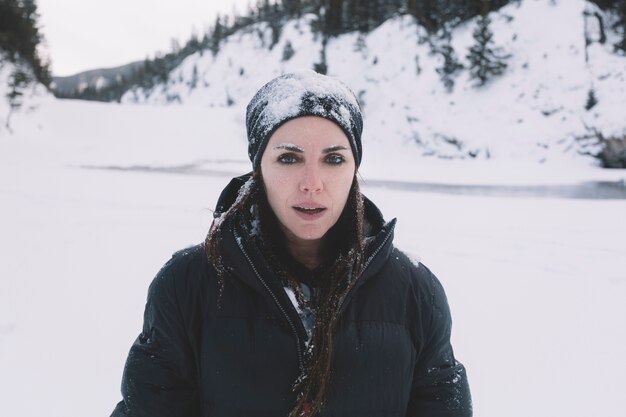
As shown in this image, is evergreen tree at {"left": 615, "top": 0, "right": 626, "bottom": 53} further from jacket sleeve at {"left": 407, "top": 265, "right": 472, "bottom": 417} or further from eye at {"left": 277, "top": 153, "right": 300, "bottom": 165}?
eye at {"left": 277, "top": 153, "right": 300, "bottom": 165}

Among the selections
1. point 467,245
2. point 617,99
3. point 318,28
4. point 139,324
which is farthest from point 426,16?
point 139,324

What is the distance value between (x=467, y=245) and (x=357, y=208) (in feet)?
20.2

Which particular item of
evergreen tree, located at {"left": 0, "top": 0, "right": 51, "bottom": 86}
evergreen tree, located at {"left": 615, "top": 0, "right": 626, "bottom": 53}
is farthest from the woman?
evergreen tree, located at {"left": 0, "top": 0, "right": 51, "bottom": 86}

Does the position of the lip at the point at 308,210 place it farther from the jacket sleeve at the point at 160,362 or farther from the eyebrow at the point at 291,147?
the jacket sleeve at the point at 160,362

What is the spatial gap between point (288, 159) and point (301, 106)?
0.18 meters

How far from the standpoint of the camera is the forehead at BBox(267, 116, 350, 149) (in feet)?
4.52

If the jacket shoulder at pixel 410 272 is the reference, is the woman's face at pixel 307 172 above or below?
above

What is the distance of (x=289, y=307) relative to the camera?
4.44ft

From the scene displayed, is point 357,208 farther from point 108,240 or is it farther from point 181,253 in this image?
point 108,240

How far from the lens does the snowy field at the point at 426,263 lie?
336cm

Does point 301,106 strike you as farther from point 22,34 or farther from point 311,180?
point 22,34

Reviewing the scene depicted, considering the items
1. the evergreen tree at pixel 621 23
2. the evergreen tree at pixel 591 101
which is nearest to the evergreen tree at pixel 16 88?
the evergreen tree at pixel 591 101

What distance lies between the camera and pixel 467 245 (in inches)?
281

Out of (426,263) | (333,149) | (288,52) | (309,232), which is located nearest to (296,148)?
(333,149)
